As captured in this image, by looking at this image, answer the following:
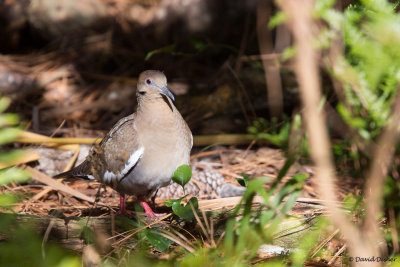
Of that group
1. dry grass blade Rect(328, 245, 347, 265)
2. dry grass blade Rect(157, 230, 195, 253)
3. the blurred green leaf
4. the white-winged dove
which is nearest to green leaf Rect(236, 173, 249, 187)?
dry grass blade Rect(157, 230, 195, 253)

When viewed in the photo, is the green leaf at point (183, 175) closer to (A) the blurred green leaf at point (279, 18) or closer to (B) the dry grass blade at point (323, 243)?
(B) the dry grass blade at point (323, 243)

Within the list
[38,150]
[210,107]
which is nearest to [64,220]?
[38,150]

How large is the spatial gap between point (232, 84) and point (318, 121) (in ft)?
12.3

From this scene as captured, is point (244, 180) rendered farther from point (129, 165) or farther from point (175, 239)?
point (129, 165)

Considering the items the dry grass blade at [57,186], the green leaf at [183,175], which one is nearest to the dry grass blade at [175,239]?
the green leaf at [183,175]

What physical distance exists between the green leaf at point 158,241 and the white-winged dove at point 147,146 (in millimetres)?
738

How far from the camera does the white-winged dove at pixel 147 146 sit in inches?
122

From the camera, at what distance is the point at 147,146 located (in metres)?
3.13

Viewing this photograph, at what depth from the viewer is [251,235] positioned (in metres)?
1.99

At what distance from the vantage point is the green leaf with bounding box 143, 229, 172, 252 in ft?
7.43

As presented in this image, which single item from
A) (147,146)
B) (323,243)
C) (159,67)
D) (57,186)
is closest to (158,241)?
(323,243)

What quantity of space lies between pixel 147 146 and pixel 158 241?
97 cm

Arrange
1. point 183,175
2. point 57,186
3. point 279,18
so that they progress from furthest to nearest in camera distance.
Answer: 1. point 57,186
2. point 183,175
3. point 279,18

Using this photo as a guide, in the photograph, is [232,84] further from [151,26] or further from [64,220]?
[64,220]
